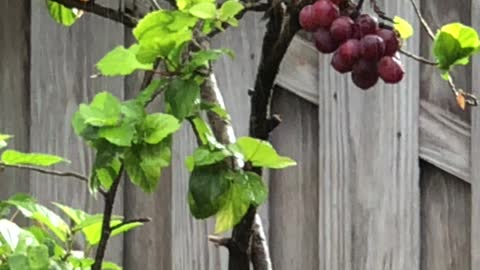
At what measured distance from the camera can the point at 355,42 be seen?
895 mm

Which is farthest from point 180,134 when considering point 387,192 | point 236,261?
point 236,261

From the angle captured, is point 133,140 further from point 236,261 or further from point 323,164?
point 323,164

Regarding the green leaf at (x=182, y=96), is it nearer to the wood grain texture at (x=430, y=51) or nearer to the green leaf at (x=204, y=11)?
the green leaf at (x=204, y=11)

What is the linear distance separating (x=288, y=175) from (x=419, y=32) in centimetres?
36

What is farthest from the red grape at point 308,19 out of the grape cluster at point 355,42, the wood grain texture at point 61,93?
the wood grain texture at point 61,93

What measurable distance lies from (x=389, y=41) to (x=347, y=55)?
1.9 inches

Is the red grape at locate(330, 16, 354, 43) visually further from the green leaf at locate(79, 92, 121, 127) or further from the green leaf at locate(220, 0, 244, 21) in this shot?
the green leaf at locate(79, 92, 121, 127)

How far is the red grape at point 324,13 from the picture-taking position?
89cm

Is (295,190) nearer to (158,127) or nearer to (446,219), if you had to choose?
(446,219)

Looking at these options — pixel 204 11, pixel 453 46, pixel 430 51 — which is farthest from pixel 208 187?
pixel 430 51

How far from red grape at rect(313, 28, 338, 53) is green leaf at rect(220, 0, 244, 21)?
7cm

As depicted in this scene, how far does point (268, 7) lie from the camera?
99cm

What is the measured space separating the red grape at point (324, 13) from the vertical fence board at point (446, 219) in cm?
107

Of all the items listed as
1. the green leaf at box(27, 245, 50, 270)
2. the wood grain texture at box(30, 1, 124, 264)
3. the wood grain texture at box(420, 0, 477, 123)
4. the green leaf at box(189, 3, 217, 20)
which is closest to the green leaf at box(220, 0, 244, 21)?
the green leaf at box(189, 3, 217, 20)
